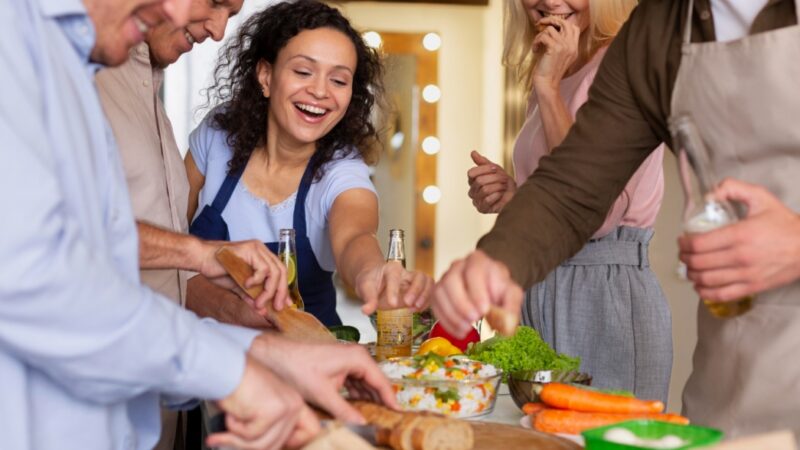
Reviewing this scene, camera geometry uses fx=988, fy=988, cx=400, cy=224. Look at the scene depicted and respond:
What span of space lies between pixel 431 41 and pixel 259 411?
611cm

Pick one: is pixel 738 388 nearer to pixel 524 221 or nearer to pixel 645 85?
pixel 524 221

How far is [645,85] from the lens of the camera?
176cm

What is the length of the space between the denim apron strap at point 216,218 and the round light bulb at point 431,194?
4.41 metres

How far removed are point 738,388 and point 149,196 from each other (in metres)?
1.37

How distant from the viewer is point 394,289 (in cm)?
203

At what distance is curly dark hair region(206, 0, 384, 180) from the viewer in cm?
278

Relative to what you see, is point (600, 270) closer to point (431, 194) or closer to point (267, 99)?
point (267, 99)

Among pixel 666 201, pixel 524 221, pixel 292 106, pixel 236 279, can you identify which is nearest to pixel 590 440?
pixel 524 221

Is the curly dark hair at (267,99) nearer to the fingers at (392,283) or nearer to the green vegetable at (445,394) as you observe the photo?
the fingers at (392,283)

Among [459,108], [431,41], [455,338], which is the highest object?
[431,41]

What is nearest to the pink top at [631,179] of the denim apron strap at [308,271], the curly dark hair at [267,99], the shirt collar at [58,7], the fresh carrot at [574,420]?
the curly dark hair at [267,99]

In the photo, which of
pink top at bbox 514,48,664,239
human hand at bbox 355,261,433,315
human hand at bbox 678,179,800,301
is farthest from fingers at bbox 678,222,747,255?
pink top at bbox 514,48,664,239

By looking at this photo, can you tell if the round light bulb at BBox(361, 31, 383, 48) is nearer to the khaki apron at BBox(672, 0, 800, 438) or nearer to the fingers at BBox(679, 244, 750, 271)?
the khaki apron at BBox(672, 0, 800, 438)

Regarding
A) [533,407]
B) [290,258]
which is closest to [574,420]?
[533,407]
